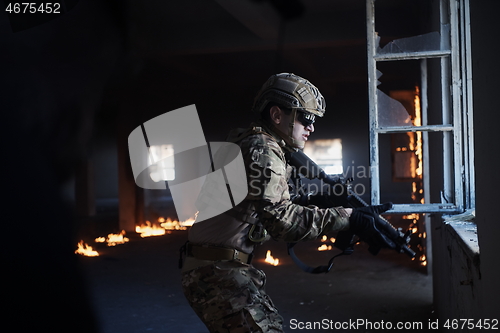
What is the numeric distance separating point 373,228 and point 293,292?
2960mm

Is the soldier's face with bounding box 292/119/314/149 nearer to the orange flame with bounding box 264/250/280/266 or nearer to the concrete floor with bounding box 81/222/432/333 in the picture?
the concrete floor with bounding box 81/222/432/333

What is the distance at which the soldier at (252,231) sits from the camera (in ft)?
5.79

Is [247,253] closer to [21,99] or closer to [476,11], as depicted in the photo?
[476,11]

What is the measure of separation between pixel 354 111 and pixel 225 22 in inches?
265

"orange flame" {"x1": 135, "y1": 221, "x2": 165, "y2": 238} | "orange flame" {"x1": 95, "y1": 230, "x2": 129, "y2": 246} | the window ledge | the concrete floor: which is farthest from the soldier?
"orange flame" {"x1": 135, "y1": 221, "x2": 165, "y2": 238}

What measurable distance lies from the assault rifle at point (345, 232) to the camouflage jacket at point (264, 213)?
0.18 metres

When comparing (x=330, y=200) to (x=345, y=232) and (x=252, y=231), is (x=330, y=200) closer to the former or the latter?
(x=345, y=232)

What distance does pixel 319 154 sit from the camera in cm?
1191

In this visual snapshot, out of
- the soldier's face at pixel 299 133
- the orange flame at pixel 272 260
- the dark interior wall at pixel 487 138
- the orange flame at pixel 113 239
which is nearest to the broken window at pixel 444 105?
the soldier's face at pixel 299 133

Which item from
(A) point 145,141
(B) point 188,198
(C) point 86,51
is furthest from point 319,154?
(C) point 86,51

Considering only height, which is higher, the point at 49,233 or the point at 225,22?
the point at 225,22

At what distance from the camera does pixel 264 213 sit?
1771 millimetres

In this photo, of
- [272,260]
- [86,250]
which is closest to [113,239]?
[86,250]

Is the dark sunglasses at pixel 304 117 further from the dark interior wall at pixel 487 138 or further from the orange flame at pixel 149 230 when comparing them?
the orange flame at pixel 149 230
